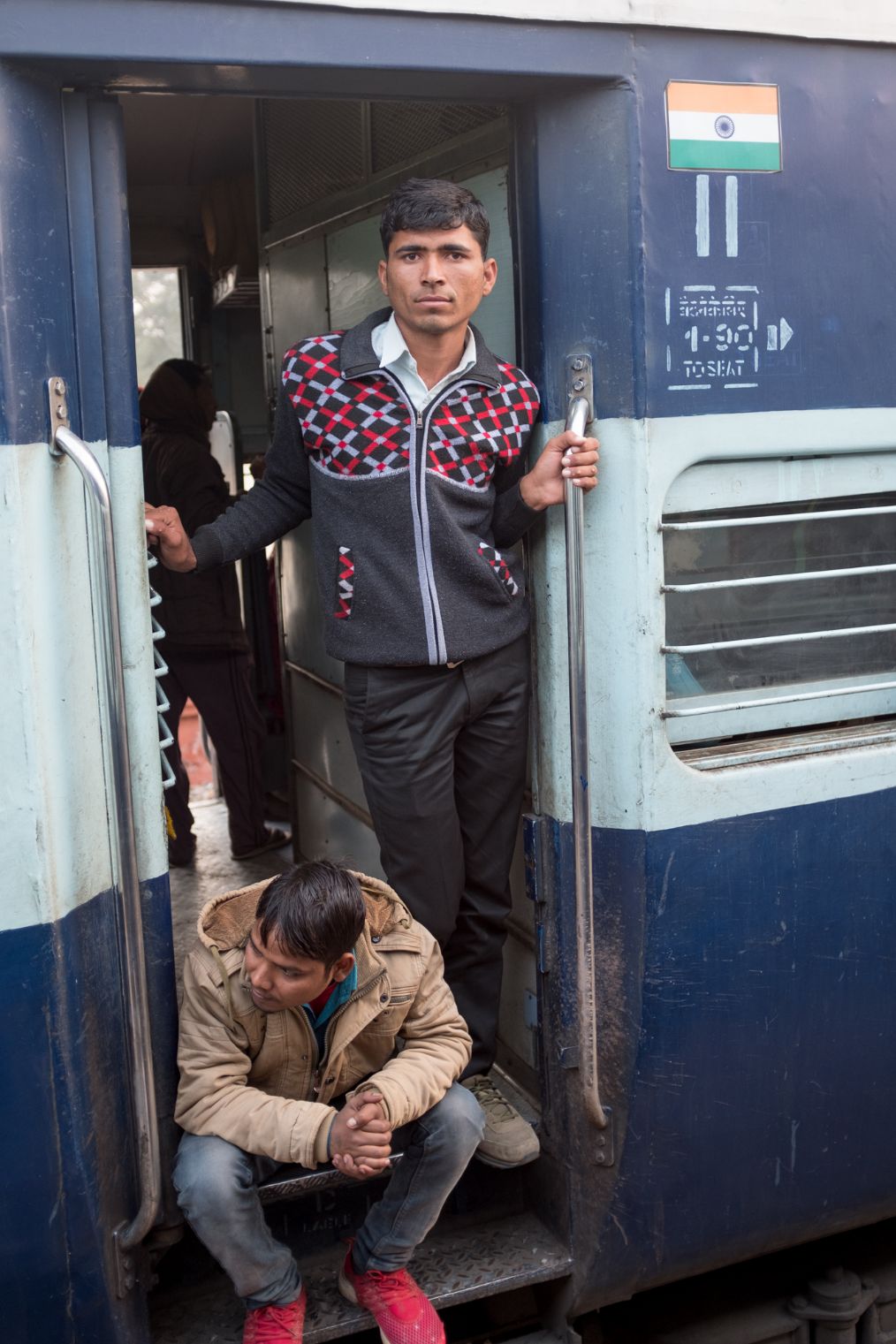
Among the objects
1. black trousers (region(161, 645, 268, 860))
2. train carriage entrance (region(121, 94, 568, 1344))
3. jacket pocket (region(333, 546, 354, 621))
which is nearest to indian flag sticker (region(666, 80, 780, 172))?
train carriage entrance (region(121, 94, 568, 1344))

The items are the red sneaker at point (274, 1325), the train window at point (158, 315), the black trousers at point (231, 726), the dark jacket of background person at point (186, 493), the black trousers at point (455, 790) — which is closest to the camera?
the red sneaker at point (274, 1325)

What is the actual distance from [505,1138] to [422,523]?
1.24 meters

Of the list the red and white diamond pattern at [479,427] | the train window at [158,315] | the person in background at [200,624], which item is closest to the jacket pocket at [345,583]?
the red and white diamond pattern at [479,427]

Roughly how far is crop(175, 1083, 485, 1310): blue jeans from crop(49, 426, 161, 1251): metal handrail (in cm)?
9

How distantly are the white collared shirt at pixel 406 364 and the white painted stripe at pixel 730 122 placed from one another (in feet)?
1.77

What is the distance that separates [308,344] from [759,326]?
0.85 m

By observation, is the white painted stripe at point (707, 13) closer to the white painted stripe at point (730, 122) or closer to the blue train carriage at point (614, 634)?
the blue train carriage at point (614, 634)

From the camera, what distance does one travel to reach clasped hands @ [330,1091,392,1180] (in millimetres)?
2365

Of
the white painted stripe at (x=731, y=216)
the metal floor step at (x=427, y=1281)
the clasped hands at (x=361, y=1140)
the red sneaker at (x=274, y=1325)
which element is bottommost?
the metal floor step at (x=427, y=1281)

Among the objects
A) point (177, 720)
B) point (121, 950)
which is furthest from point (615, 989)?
point (177, 720)

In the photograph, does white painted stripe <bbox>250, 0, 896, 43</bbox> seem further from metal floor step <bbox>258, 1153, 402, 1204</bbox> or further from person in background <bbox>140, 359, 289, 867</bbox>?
person in background <bbox>140, 359, 289, 867</bbox>

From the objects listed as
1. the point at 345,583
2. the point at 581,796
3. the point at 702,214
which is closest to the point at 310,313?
the point at 345,583

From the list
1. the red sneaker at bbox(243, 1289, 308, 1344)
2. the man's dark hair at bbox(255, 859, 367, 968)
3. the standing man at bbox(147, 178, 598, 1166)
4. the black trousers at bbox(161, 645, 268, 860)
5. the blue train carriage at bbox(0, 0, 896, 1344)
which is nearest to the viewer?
the blue train carriage at bbox(0, 0, 896, 1344)

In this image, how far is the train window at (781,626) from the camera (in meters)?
2.70
